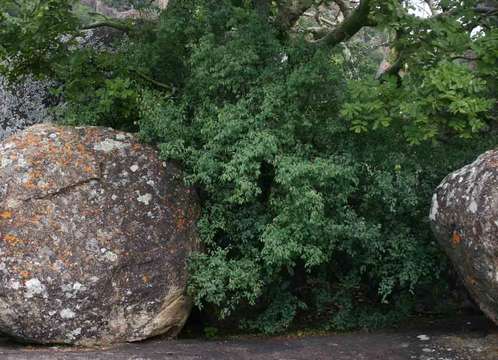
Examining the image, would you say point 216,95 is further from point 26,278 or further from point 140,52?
point 26,278

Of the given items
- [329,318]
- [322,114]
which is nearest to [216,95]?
[322,114]

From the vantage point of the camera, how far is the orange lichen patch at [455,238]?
5.98 meters

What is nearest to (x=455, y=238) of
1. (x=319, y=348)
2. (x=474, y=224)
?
(x=474, y=224)

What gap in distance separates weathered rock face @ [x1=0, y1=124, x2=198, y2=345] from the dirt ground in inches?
11.3

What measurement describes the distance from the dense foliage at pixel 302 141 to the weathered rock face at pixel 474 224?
51cm

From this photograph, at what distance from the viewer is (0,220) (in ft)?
21.6

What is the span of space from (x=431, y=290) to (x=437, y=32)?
3147 mm

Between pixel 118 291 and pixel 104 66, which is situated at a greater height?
→ pixel 104 66

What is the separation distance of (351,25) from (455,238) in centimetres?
397

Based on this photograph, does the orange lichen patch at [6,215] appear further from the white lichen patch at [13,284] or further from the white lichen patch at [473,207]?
the white lichen patch at [473,207]

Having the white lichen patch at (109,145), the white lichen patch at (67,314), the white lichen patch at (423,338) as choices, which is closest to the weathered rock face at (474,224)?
the white lichen patch at (423,338)

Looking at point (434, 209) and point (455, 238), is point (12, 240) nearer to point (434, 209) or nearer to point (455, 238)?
point (434, 209)

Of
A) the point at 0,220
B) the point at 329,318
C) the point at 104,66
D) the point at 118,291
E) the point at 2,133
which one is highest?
the point at 104,66

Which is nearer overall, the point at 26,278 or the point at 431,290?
the point at 26,278
